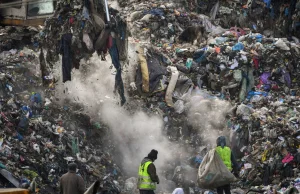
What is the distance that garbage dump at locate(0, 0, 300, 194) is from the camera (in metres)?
11.7

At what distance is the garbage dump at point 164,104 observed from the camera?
38.5 ft

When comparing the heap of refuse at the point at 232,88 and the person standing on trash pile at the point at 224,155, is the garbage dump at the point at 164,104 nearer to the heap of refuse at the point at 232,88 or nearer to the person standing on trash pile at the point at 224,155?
the heap of refuse at the point at 232,88

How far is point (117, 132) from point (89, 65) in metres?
1.88

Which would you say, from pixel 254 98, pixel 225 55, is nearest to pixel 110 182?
pixel 254 98

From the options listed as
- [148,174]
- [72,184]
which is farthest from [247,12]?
[72,184]

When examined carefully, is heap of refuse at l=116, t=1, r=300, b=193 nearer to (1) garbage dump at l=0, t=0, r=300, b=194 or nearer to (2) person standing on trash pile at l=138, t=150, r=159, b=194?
(1) garbage dump at l=0, t=0, r=300, b=194

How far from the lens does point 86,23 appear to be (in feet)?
41.0

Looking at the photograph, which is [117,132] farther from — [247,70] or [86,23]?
[247,70]

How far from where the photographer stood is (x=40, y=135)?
39.3 ft

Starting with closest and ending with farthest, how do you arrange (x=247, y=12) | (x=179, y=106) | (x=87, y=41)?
(x=87, y=41)
(x=179, y=106)
(x=247, y=12)

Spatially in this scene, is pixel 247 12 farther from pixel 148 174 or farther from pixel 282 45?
pixel 148 174

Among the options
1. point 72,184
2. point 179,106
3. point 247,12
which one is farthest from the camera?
point 247,12

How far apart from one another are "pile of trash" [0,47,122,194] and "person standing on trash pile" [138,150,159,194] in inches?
63.0

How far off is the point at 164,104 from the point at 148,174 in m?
4.86
